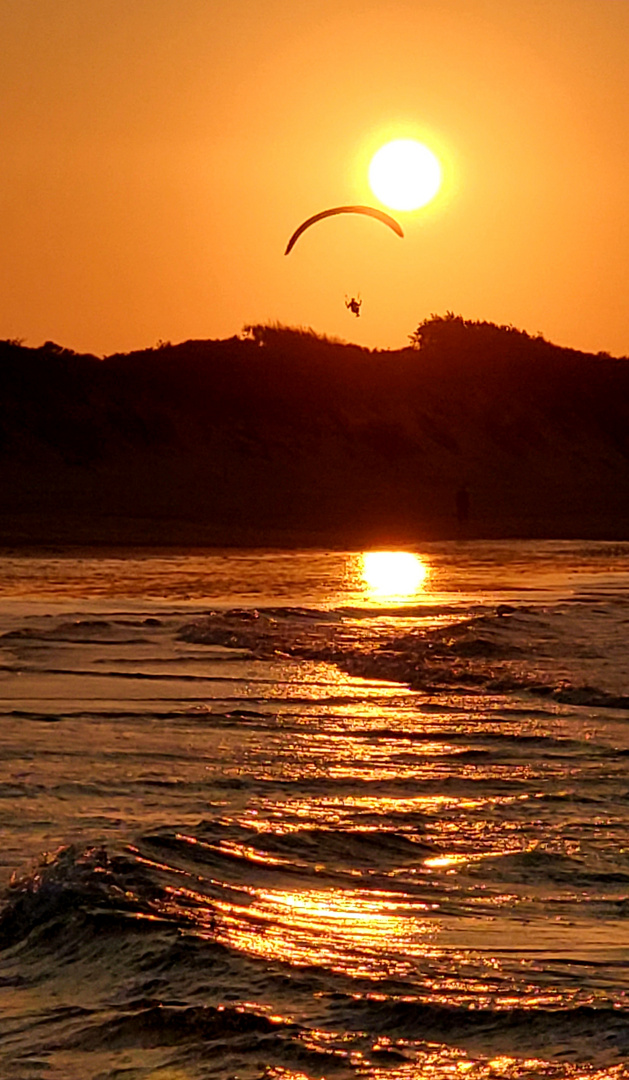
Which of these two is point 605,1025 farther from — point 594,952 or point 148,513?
point 148,513

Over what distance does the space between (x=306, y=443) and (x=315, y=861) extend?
34254 mm

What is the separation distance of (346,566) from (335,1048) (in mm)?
20140

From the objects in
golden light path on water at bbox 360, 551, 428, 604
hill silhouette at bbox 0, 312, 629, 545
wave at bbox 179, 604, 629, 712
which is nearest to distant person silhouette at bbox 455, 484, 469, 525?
hill silhouette at bbox 0, 312, 629, 545

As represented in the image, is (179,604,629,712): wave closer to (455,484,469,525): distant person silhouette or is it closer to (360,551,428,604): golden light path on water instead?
(360,551,428,604): golden light path on water

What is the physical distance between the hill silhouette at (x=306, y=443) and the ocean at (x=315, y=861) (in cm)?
1668

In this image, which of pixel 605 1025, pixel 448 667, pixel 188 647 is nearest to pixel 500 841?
pixel 605 1025

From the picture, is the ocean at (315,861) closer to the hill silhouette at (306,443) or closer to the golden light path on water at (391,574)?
the golden light path on water at (391,574)

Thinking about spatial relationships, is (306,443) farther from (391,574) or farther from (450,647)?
(450,647)

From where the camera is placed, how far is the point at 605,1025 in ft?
14.3

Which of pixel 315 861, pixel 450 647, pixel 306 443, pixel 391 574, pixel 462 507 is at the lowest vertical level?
pixel 315 861

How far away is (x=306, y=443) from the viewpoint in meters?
40.2

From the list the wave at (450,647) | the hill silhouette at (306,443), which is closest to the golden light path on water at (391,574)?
the wave at (450,647)

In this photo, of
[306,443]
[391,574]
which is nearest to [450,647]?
[391,574]

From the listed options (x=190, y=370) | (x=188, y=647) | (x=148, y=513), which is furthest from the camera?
(x=190, y=370)
